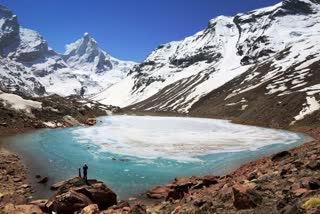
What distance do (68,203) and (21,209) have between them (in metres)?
2.81

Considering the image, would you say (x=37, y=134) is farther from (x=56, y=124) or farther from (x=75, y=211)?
(x=75, y=211)

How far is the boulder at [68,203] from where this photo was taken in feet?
73.2

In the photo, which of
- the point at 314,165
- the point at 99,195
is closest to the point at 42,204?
the point at 99,195

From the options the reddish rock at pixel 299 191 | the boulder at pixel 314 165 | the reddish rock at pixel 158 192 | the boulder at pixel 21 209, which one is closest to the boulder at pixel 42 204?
the boulder at pixel 21 209

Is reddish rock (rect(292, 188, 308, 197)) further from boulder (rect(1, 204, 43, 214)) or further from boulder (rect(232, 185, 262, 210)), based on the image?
boulder (rect(1, 204, 43, 214))

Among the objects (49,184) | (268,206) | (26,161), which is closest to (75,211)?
(49,184)

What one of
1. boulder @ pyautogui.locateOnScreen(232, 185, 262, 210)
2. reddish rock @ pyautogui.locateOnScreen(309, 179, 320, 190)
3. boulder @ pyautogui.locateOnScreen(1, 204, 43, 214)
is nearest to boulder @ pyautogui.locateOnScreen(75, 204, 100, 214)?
boulder @ pyautogui.locateOnScreen(1, 204, 43, 214)

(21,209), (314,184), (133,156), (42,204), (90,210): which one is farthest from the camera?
(133,156)

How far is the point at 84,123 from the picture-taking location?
96.2 m

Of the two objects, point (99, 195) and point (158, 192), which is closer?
point (99, 195)

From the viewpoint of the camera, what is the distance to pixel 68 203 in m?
22.4

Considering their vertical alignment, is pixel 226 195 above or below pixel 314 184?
below

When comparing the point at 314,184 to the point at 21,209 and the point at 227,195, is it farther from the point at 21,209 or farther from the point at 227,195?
the point at 21,209

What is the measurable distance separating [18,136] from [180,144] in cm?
2865
